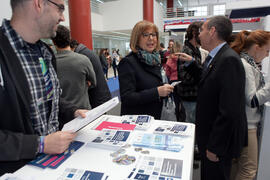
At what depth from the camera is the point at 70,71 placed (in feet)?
6.35

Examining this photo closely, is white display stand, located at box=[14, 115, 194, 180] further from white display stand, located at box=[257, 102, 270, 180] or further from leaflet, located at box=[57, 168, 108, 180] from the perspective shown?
white display stand, located at box=[257, 102, 270, 180]

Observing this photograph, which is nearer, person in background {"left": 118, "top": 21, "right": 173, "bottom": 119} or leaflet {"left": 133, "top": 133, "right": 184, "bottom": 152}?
leaflet {"left": 133, "top": 133, "right": 184, "bottom": 152}

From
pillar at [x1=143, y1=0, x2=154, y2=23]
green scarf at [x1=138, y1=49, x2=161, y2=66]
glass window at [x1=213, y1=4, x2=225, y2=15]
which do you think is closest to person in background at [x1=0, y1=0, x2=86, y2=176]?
green scarf at [x1=138, y1=49, x2=161, y2=66]

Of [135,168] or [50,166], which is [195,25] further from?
[50,166]

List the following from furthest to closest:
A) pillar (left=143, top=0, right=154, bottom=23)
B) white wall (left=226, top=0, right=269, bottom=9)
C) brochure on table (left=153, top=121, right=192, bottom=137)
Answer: pillar (left=143, top=0, right=154, bottom=23) < white wall (left=226, top=0, right=269, bottom=9) < brochure on table (left=153, top=121, right=192, bottom=137)

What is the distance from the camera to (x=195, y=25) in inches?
89.0

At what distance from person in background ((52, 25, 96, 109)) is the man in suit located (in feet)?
3.91

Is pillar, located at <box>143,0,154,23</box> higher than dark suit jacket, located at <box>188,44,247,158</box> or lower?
higher

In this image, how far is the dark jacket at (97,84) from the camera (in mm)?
2312

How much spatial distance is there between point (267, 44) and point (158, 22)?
13.2 m

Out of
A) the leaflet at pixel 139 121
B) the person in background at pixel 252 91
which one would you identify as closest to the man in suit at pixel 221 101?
the person in background at pixel 252 91

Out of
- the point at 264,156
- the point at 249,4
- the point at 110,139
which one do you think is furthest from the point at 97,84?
the point at 249,4

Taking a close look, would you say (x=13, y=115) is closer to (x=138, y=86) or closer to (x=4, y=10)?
(x=138, y=86)

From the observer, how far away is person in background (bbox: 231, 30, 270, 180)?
5.19 ft
